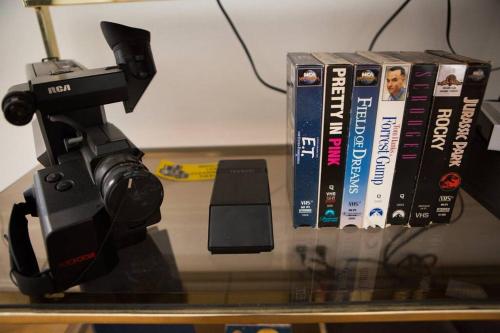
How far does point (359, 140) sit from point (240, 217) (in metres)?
0.22

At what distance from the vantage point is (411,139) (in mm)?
521

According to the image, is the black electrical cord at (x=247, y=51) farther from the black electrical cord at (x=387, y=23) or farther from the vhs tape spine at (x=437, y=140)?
the vhs tape spine at (x=437, y=140)

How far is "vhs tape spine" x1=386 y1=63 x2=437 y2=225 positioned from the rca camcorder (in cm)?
37

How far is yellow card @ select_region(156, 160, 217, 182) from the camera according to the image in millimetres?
757

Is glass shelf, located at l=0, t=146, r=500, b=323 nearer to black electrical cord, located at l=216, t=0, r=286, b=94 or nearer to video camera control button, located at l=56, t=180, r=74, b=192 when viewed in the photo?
video camera control button, located at l=56, t=180, r=74, b=192

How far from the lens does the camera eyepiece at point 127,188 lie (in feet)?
1.32

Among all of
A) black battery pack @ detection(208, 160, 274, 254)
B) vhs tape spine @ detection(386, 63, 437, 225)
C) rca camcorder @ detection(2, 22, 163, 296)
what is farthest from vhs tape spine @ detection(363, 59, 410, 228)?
rca camcorder @ detection(2, 22, 163, 296)

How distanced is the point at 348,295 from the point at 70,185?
395 mm

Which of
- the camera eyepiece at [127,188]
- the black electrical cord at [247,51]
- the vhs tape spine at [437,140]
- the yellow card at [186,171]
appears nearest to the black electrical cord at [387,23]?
the black electrical cord at [247,51]

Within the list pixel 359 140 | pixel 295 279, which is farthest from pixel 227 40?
pixel 295 279

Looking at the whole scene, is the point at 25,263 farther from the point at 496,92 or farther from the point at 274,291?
the point at 496,92

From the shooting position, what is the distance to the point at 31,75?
1.70 feet

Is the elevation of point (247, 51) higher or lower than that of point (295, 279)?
higher

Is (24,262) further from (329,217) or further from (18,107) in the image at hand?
(329,217)
